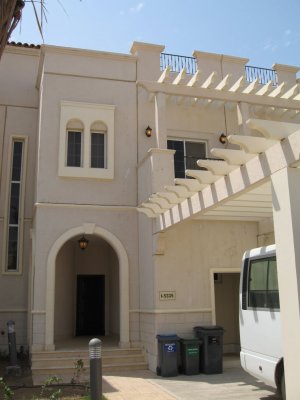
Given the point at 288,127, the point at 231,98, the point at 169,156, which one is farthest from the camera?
the point at 231,98

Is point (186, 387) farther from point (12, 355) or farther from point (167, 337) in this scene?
point (12, 355)

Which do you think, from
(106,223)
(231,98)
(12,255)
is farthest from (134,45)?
(12,255)

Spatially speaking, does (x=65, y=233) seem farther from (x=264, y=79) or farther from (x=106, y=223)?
(x=264, y=79)

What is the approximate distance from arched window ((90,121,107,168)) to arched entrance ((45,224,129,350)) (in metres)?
2.08

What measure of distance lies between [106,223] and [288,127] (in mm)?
8391

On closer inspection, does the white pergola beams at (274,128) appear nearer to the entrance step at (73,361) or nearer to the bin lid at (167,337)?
the bin lid at (167,337)

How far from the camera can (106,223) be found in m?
13.5

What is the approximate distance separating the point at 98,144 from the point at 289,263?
956cm

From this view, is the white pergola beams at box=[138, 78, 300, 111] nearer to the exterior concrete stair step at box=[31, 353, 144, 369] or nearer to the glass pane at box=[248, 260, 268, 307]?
the glass pane at box=[248, 260, 268, 307]

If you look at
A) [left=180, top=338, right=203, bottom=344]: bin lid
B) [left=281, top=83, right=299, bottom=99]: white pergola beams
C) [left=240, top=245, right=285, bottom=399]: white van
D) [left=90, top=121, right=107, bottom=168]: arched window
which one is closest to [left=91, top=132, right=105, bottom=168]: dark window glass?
[left=90, top=121, right=107, bottom=168]: arched window

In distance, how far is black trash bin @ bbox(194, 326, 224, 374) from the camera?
1097 centimetres

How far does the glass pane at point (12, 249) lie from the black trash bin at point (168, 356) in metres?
6.27

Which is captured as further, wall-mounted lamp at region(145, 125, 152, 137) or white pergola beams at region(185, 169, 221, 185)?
wall-mounted lamp at region(145, 125, 152, 137)

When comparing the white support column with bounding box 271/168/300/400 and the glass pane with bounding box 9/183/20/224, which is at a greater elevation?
the glass pane with bounding box 9/183/20/224
